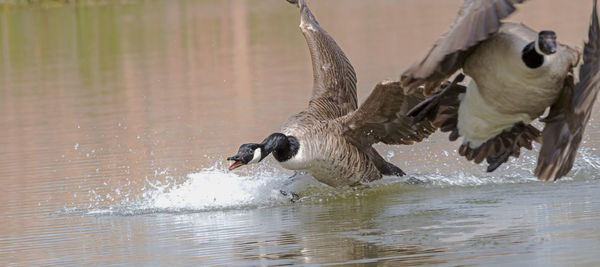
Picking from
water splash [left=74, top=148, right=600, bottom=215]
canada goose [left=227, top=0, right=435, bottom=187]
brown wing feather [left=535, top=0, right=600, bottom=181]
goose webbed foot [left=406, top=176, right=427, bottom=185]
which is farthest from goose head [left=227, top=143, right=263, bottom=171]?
brown wing feather [left=535, top=0, right=600, bottom=181]

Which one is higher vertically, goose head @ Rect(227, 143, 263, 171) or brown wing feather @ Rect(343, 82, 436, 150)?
brown wing feather @ Rect(343, 82, 436, 150)

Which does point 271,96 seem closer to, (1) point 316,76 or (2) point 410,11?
(1) point 316,76

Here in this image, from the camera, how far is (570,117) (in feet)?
27.6

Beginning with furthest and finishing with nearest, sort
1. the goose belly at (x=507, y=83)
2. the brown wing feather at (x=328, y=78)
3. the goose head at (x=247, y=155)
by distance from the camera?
the brown wing feather at (x=328, y=78)
the goose head at (x=247, y=155)
the goose belly at (x=507, y=83)

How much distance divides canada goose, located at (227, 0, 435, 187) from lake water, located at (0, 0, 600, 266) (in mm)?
279

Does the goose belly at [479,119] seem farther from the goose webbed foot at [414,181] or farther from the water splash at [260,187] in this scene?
the goose webbed foot at [414,181]

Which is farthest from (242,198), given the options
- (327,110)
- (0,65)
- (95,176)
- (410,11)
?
(410,11)

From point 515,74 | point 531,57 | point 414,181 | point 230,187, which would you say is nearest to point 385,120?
point 414,181

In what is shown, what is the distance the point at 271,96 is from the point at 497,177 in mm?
7131

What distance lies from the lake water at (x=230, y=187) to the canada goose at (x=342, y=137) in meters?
0.28

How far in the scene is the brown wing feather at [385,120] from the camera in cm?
1056

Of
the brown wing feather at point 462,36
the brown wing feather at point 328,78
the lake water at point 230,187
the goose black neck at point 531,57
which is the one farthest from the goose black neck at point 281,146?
the goose black neck at point 531,57

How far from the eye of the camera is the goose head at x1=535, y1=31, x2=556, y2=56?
25.2 ft

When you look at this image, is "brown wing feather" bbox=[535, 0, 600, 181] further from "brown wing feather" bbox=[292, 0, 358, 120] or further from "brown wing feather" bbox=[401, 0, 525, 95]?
"brown wing feather" bbox=[292, 0, 358, 120]
